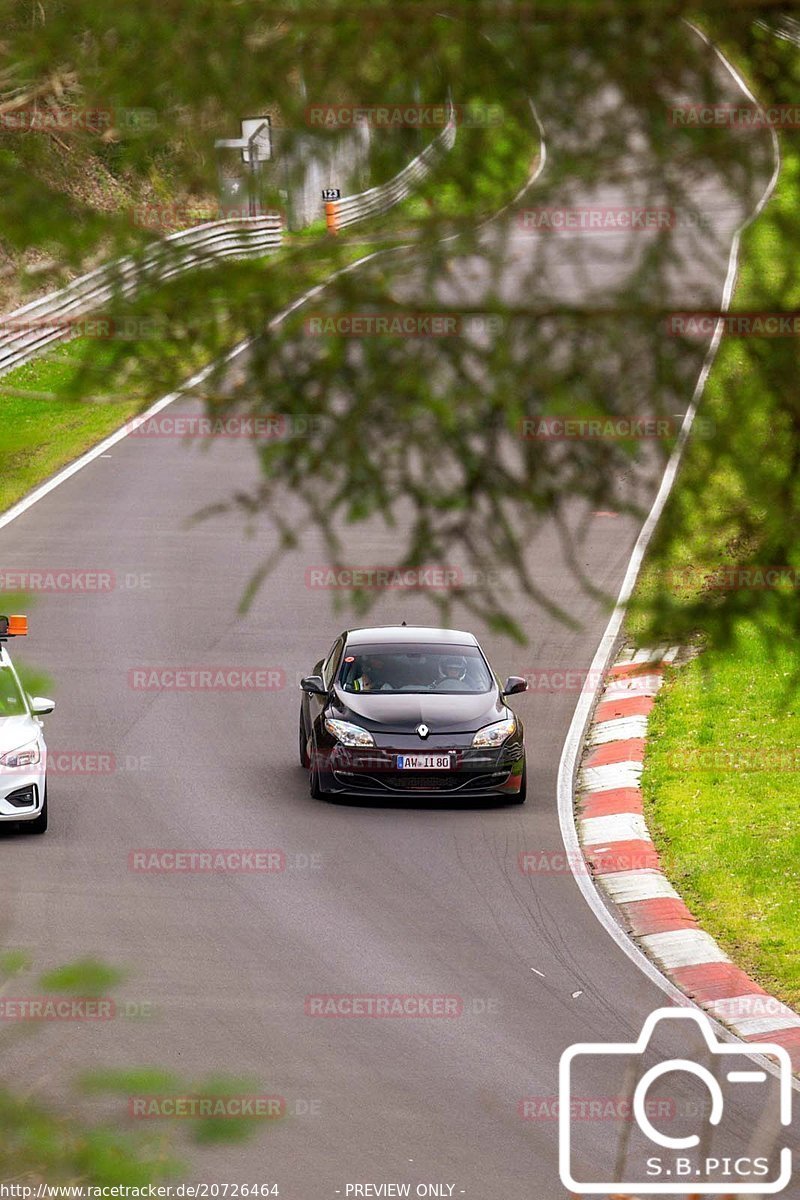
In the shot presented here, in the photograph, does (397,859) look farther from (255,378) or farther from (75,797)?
(255,378)

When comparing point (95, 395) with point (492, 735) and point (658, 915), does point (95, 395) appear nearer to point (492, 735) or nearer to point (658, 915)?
point (658, 915)

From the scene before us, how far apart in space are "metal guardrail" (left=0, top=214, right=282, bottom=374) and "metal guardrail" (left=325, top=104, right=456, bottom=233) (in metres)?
0.26

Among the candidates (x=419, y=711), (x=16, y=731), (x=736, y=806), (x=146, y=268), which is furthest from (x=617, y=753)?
(x=146, y=268)

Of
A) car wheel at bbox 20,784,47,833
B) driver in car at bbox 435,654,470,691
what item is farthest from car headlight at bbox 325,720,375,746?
car wheel at bbox 20,784,47,833

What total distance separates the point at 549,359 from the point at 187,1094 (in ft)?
8.63

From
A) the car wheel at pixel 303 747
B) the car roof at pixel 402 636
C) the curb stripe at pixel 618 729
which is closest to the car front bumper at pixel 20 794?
the car wheel at pixel 303 747

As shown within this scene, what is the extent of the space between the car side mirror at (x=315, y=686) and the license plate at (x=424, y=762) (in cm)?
118

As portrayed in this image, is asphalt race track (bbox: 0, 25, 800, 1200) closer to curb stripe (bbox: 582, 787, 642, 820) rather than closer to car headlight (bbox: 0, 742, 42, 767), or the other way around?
curb stripe (bbox: 582, 787, 642, 820)

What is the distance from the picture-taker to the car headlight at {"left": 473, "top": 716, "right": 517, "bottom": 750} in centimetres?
1645

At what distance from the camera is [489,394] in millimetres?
5715

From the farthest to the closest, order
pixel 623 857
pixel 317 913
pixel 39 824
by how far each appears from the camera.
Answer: pixel 623 857 → pixel 39 824 → pixel 317 913

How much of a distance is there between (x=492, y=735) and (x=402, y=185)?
1097cm

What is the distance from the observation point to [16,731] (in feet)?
49.3

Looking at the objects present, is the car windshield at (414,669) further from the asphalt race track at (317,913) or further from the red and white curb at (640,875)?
the red and white curb at (640,875)
